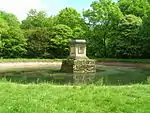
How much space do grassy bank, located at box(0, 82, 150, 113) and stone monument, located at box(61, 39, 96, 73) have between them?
54.0 feet

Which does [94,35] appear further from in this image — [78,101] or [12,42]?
[78,101]

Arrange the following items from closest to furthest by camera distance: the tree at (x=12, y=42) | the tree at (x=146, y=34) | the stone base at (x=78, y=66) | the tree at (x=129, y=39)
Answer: the stone base at (x=78, y=66)
the tree at (x=146, y=34)
the tree at (x=129, y=39)
the tree at (x=12, y=42)

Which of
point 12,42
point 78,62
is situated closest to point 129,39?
point 12,42

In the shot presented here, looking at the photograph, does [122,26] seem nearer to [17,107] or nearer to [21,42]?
[21,42]

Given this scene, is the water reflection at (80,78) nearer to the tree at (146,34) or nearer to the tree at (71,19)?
the tree at (146,34)

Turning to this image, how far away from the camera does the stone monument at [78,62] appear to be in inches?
1069

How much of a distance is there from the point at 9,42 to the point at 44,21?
1909 cm

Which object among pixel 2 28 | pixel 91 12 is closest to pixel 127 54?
pixel 91 12

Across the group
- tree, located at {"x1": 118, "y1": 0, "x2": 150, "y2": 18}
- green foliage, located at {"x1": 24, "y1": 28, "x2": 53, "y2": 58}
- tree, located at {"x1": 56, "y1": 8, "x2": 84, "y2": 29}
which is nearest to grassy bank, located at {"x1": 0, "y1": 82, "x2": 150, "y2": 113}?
green foliage, located at {"x1": 24, "y1": 28, "x2": 53, "y2": 58}

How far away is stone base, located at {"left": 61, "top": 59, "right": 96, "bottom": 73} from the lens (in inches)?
1065

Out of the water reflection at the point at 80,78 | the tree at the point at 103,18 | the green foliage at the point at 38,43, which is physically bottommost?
the water reflection at the point at 80,78

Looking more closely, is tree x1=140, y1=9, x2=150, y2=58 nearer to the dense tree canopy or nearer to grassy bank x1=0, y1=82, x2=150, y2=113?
the dense tree canopy

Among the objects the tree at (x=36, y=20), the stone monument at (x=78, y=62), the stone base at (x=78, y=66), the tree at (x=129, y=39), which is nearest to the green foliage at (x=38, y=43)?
the tree at (x=129, y=39)

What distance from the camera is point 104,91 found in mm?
10328
